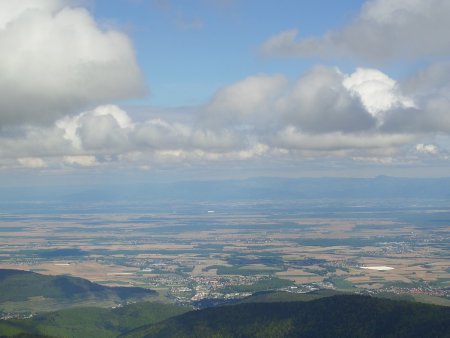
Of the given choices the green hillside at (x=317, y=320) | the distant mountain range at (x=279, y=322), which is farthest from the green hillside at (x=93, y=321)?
the green hillside at (x=317, y=320)

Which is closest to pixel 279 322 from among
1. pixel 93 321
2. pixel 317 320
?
pixel 317 320

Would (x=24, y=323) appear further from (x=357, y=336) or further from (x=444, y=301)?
(x=444, y=301)

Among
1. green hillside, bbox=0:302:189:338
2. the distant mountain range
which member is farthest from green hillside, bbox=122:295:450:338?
green hillside, bbox=0:302:189:338

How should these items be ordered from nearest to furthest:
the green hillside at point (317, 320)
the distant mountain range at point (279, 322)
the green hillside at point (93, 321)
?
the green hillside at point (317, 320) → the distant mountain range at point (279, 322) → the green hillside at point (93, 321)

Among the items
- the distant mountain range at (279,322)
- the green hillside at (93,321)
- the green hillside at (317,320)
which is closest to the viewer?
the green hillside at (317,320)

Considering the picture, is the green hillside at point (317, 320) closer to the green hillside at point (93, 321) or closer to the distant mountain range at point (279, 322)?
the distant mountain range at point (279, 322)

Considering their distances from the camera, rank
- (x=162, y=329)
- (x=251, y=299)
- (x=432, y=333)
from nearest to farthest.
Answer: (x=432, y=333)
(x=162, y=329)
(x=251, y=299)

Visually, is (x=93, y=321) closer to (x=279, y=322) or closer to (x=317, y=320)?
(x=279, y=322)

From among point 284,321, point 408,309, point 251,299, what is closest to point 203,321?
point 284,321
